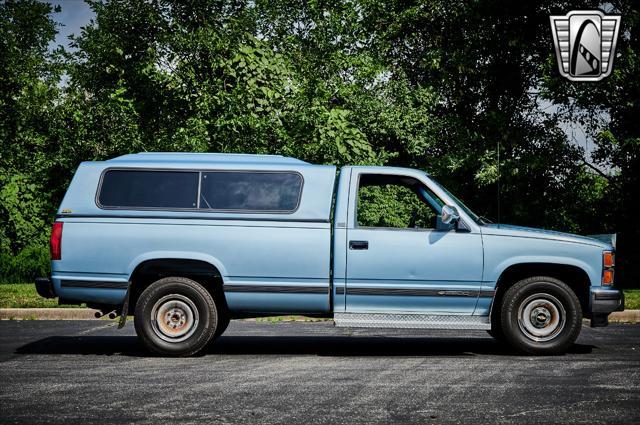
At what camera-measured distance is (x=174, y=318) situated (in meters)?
9.54

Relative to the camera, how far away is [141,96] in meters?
26.8

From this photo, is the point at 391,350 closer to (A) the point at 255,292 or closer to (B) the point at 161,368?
(A) the point at 255,292

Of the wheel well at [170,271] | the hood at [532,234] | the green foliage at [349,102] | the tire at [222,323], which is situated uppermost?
the green foliage at [349,102]

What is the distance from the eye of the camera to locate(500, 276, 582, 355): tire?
9594 millimetres

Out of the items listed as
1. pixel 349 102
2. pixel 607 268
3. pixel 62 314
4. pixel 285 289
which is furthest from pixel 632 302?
pixel 349 102

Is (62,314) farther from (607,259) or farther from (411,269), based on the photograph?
(607,259)

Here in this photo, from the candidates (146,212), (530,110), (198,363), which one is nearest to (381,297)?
(198,363)

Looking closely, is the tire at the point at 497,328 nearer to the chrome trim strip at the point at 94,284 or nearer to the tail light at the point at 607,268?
the tail light at the point at 607,268

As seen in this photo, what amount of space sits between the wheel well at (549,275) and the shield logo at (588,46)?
15234 millimetres

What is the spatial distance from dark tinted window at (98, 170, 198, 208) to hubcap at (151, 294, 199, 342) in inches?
40.6

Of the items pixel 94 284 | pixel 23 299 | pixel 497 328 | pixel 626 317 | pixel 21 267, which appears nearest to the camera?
pixel 94 284

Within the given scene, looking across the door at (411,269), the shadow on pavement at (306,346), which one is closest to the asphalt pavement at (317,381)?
the shadow on pavement at (306,346)

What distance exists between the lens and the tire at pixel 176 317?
9.43 m

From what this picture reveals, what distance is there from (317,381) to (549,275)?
137 inches
